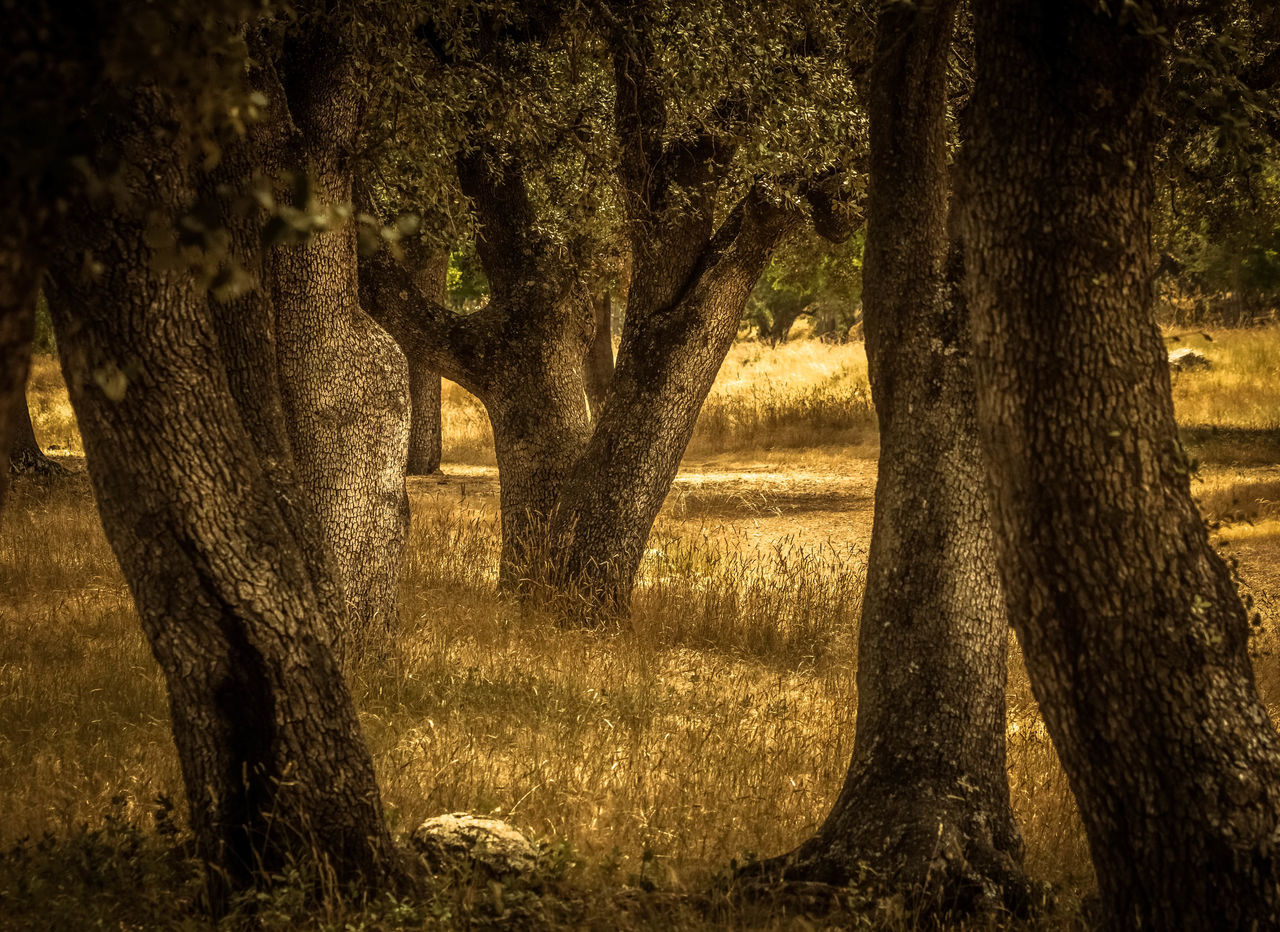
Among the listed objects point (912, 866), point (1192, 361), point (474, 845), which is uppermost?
point (1192, 361)

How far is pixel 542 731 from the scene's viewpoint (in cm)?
623

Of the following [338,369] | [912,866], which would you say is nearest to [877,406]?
[912,866]

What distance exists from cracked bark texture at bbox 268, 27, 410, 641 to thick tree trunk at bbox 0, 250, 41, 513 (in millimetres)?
4649

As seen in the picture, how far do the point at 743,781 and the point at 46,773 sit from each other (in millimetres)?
3334

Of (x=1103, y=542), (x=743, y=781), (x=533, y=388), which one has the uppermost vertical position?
(x=533, y=388)

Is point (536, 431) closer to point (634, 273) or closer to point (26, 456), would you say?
point (634, 273)

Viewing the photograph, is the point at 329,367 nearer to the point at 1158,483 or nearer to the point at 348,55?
the point at 348,55

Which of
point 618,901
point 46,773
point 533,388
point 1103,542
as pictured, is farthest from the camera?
point 533,388

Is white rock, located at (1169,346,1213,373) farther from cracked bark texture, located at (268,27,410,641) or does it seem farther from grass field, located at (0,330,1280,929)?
cracked bark texture, located at (268,27,410,641)

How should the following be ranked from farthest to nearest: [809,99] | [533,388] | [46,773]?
[533,388]
[809,99]
[46,773]

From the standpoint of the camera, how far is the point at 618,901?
4.27m

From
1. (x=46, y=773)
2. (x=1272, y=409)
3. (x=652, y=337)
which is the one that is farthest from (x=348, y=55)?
(x=1272, y=409)

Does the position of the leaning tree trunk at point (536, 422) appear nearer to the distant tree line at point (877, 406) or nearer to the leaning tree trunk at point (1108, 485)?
the distant tree line at point (877, 406)

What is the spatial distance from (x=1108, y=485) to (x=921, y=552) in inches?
62.8
